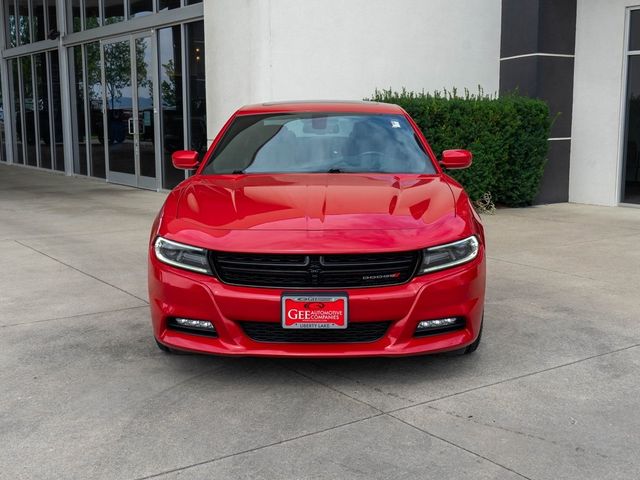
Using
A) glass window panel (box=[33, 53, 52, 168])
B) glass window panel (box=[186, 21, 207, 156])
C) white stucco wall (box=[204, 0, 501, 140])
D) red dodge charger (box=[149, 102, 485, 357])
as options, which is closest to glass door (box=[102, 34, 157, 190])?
glass window panel (box=[186, 21, 207, 156])

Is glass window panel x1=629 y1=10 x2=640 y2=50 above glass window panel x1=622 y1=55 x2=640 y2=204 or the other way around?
above

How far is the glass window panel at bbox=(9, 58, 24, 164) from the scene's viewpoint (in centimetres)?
2072

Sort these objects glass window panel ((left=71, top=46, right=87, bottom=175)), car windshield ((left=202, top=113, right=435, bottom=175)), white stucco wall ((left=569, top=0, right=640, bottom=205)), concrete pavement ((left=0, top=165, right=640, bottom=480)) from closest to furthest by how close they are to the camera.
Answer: concrete pavement ((left=0, top=165, right=640, bottom=480)), car windshield ((left=202, top=113, right=435, bottom=175)), white stucco wall ((left=569, top=0, right=640, bottom=205)), glass window panel ((left=71, top=46, right=87, bottom=175))

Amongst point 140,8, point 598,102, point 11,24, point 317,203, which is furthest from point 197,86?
point 11,24

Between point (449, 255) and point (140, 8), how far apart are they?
12154 millimetres

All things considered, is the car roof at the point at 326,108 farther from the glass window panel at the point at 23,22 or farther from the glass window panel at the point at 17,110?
the glass window panel at the point at 17,110

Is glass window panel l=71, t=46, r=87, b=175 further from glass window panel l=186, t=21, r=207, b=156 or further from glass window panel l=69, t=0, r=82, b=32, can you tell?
glass window panel l=186, t=21, r=207, b=156

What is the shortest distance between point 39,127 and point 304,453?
732 inches

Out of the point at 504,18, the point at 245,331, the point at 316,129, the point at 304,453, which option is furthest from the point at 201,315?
the point at 504,18

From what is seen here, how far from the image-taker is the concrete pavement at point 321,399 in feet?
10.2

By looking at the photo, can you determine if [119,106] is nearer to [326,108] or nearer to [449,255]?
[326,108]

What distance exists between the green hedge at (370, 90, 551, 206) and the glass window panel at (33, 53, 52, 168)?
10.9 m

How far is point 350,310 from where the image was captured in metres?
3.67

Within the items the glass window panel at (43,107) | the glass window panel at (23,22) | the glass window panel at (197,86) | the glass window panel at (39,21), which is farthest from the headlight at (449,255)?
the glass window panel at (23,22)
